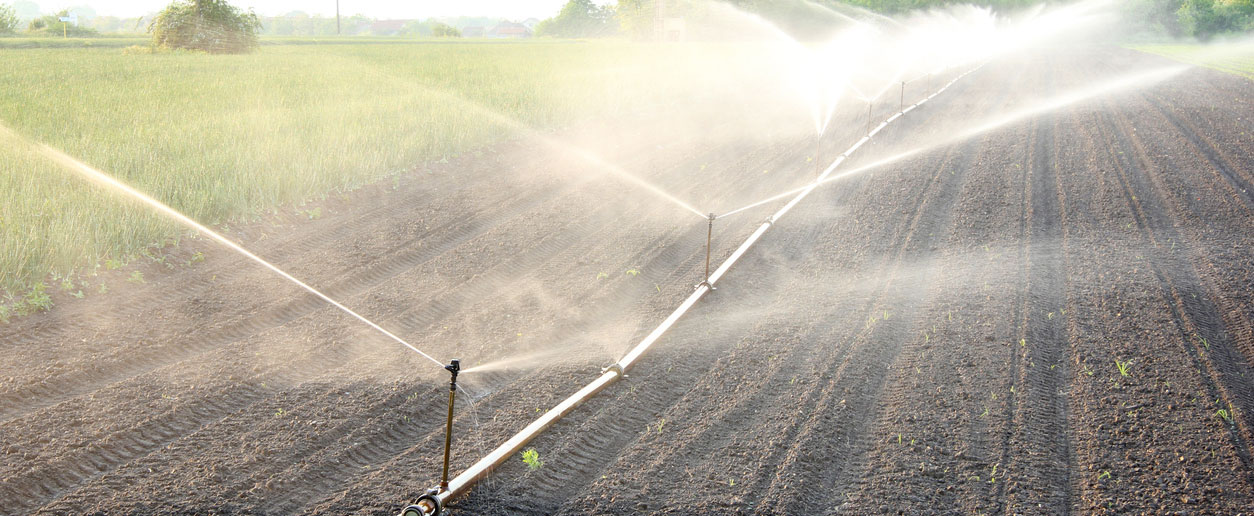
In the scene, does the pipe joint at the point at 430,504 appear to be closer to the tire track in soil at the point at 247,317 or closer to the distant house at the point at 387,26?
the tire track in soil at the point at 247,317

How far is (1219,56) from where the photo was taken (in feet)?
130

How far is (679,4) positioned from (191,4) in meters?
32.4

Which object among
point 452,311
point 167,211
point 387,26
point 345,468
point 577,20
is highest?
point 387,26

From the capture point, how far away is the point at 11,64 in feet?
77.1

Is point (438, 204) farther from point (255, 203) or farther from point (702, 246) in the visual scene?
point (702, 246)

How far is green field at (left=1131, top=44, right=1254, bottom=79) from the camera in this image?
32.1 meters

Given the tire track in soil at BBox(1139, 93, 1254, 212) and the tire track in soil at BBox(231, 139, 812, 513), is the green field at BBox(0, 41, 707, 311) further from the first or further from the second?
the tire track in soil at BBox(1139, 93, 1254, 212)

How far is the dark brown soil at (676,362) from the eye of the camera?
4367 millimetres

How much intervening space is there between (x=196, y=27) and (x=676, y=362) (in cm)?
3259

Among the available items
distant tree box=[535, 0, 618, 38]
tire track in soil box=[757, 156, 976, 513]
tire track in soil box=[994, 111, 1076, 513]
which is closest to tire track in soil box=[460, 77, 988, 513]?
tire track in soil box=[757, 156, 976, 513]

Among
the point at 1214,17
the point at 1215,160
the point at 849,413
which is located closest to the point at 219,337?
the point at 849,413

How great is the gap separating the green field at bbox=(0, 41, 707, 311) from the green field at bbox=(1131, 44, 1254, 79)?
24432 millimetres

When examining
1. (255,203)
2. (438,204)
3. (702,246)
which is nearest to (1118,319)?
(702,246)

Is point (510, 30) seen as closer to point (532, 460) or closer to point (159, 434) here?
point (159, 434)
